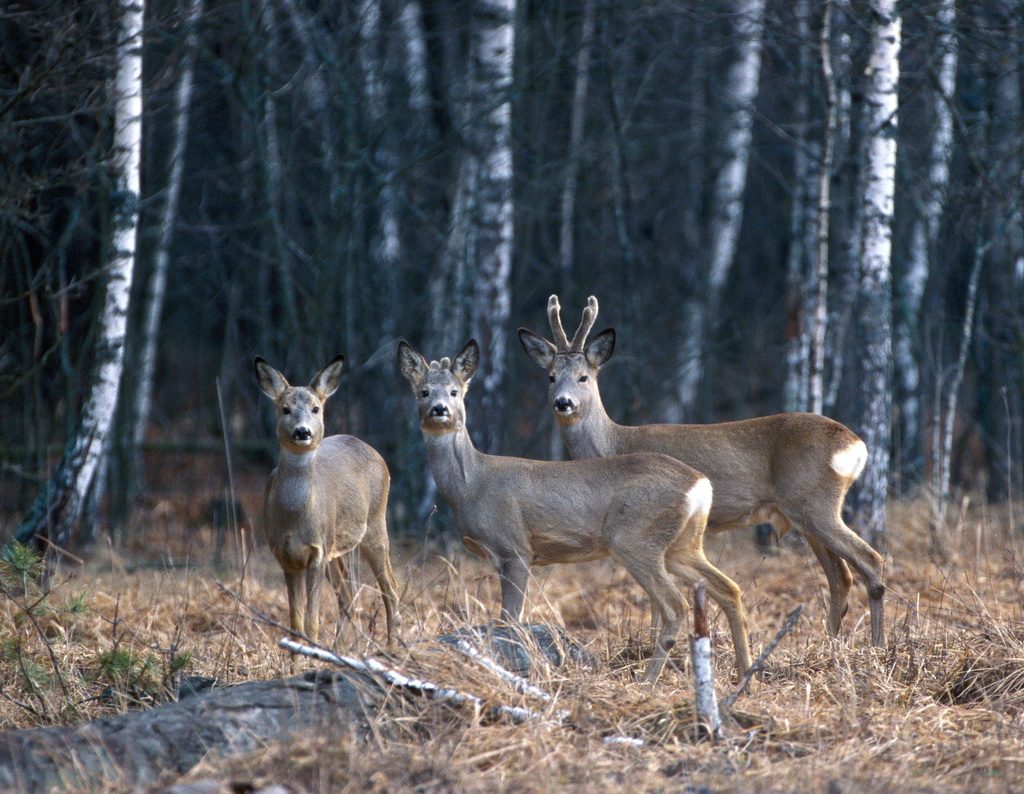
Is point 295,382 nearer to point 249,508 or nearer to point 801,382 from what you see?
point 249,508

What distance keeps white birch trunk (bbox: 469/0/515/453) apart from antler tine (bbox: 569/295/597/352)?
217 cm

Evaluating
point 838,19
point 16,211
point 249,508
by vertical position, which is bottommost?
point 249,508

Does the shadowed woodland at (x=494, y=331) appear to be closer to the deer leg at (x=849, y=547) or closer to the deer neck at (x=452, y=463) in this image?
the deer leg at (x=849, y=547)

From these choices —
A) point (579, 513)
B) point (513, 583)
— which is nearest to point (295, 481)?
point (513, 583)

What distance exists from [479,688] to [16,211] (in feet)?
14.3

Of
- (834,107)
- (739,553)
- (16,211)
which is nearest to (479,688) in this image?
(16,211)

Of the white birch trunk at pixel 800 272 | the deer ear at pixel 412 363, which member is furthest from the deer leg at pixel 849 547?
the white birch trunk at pixel 800 272

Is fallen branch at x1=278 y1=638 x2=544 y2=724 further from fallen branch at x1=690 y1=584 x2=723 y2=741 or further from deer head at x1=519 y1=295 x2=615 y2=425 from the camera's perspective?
deer head at x1=519 y1=295 x2=615 y2=425

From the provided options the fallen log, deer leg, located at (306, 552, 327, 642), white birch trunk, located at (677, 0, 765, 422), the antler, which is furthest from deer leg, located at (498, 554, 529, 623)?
white birch trunk, located at (677, 0, 765, 422)

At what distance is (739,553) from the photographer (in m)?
9.88

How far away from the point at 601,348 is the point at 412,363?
1.49m

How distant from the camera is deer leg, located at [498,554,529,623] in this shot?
5793 millimetres

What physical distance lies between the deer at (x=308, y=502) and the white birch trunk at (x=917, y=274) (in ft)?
24.7

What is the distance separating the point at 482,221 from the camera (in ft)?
31.6
